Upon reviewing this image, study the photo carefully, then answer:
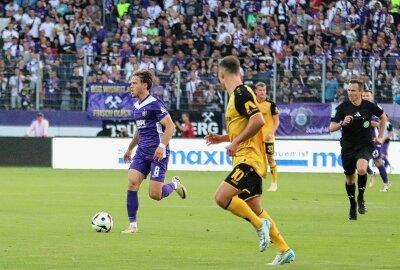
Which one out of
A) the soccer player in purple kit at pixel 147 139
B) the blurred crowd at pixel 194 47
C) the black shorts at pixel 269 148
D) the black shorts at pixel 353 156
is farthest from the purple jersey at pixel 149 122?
the blurred crowd at pixel 194 47

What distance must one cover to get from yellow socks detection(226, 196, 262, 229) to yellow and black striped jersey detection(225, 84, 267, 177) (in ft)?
1.21

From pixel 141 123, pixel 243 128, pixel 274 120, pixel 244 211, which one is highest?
pixel 243 128

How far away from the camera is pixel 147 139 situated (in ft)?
49.1

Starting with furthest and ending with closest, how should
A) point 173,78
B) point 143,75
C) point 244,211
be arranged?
point 173,78 → point 143,75 → point 244,211

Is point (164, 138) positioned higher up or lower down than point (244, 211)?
higher up

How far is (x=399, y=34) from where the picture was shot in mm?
35531

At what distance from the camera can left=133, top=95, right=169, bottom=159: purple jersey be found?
14859 millimetres

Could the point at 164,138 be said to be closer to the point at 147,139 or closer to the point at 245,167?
the point at 147,139

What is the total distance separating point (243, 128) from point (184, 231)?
4047 millimetres

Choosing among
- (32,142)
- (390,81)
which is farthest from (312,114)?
(32,142)

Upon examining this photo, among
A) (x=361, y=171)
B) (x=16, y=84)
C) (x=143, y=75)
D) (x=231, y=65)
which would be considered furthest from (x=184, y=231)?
(x=16, y=84)

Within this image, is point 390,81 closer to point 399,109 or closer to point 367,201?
point 399,109

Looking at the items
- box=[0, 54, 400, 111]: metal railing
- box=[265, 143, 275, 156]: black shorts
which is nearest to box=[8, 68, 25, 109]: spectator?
box=[0, 54, 400, 111]: metal railing

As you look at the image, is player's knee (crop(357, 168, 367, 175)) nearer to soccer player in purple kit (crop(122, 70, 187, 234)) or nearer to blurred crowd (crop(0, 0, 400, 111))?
soccer player in purple kit (crop(122, 70, 187, 234))
